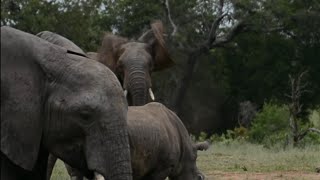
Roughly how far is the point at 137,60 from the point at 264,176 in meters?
2.15

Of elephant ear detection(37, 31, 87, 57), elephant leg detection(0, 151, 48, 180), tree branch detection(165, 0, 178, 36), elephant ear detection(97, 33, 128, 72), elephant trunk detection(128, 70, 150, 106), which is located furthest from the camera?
tree branch detection(165, 0, 178, 36)

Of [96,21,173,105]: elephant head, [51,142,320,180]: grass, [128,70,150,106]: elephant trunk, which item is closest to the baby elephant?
[128,70,150,106]: elephant trunk

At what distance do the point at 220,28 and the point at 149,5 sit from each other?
109 inches

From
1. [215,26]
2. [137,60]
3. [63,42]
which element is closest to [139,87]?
[137,60]

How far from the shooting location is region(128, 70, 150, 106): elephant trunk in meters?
8.41

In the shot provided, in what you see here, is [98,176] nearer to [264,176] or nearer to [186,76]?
[264,176]

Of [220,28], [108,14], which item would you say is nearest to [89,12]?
[108,14]

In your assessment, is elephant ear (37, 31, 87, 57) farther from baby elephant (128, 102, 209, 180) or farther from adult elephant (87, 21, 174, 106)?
adult elephant (87, 21, 174, 106)

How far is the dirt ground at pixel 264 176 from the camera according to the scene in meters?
9.45

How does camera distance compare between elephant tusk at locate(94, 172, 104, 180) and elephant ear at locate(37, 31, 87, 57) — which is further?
elephant ear at locate(37, 31, 87, 57)

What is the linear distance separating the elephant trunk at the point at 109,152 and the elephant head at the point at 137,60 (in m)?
4.10

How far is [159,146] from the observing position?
6.14 m

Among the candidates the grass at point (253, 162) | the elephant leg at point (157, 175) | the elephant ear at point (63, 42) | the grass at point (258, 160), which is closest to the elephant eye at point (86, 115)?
the elephant ear at point (63, 42)

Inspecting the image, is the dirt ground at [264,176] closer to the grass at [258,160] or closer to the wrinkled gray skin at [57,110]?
the grass at [258,160]
